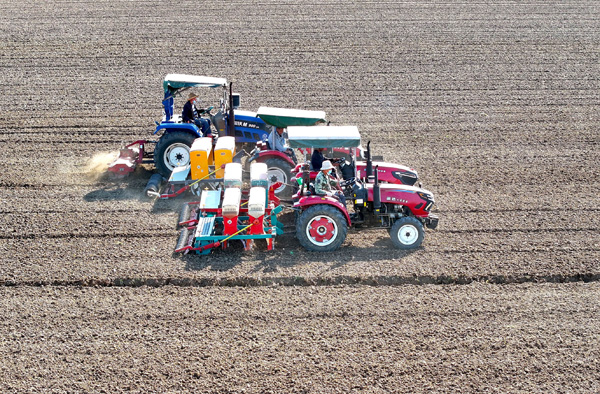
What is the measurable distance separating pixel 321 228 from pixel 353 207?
0.94m

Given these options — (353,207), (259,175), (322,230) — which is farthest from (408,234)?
(259,175)

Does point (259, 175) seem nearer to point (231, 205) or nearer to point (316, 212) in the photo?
point (231, 205)

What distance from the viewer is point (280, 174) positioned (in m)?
11.8

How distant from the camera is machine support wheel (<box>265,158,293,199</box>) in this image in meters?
11.7

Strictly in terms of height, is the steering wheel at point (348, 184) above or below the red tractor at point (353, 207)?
above

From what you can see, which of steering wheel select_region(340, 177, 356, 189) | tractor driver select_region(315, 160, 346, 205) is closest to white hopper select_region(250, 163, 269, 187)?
tractor driver select_region(315, 160, 346, 205)

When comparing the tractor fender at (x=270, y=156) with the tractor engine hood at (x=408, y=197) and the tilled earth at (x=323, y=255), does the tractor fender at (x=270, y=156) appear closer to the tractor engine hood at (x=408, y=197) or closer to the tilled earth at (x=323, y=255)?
the tilled earth at (x=323, y=255)

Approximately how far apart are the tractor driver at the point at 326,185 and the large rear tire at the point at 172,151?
3.50 metres

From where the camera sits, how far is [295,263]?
966 cm

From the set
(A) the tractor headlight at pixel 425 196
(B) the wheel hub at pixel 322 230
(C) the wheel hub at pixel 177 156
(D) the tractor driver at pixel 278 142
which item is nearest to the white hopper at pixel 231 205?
(B) the wheel hub at pixel 322 230

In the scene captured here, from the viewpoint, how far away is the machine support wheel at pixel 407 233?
997cm

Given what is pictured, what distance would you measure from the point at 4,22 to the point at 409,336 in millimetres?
21622

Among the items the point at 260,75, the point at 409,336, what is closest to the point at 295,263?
the point at 409,336

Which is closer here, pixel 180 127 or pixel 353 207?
pixel 353 207
